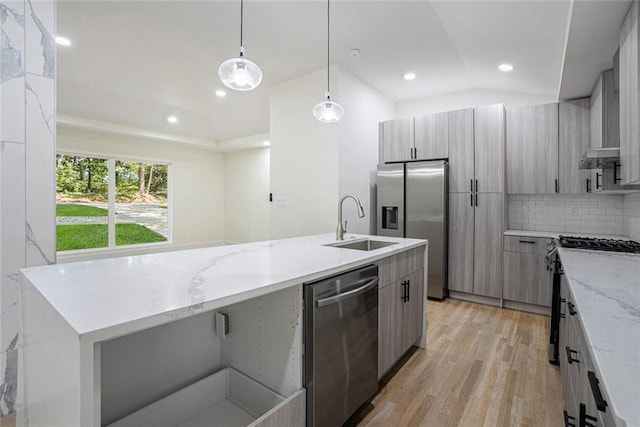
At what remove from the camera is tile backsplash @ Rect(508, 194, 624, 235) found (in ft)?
11.4

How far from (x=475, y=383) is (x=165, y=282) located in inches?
82.9

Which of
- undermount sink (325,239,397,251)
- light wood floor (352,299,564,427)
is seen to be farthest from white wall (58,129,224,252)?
light wood floor (352,299,564,427)

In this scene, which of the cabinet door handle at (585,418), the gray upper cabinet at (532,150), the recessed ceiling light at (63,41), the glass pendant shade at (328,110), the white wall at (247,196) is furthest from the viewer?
the white wall at (247,196)

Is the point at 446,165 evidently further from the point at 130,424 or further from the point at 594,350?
the point at 130,424

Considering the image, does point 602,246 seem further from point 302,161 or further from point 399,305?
point 302,161

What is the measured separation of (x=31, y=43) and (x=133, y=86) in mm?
2840

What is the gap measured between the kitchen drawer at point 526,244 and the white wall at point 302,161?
2.05 meters

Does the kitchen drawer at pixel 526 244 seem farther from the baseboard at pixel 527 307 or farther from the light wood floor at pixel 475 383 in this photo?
the light wood floor at pixel 475 383

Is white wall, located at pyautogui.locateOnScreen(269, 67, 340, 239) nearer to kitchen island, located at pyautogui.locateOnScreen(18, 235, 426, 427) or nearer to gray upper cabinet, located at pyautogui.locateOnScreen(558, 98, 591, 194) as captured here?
kitchen island, located at pyautogui.locateOnScreen(18, 235, 426, 427)

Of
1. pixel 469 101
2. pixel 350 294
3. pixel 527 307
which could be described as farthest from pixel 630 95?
pixel 469 101

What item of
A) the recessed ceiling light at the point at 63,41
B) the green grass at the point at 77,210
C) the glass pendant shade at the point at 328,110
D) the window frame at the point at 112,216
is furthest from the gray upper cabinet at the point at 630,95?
the green grass at the point at 77,210

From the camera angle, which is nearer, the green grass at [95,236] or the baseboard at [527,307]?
the baseboard at [527,307]

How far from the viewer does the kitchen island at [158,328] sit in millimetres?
801

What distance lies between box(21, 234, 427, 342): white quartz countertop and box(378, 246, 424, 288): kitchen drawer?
11 centimetres
